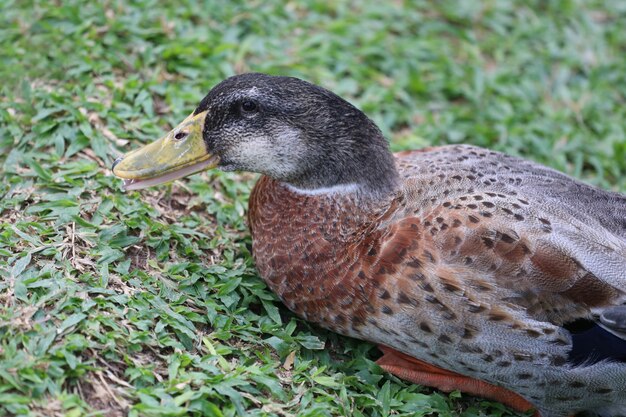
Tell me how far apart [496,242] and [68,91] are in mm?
2918

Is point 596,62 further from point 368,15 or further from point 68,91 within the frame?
point 68,91

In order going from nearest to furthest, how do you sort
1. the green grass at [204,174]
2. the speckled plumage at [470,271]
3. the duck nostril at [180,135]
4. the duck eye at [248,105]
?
the green grass at [204,174], the speckled plumage at [470,271], the duck eye at [248,105], the duck nostril at [180,135]

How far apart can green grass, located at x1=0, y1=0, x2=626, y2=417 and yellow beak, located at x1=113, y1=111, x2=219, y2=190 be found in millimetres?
331

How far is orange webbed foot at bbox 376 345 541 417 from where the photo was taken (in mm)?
4285

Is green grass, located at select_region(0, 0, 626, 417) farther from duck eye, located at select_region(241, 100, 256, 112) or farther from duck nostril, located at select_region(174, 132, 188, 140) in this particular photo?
duck eye, located at select_region(241, 100, 256, 112)

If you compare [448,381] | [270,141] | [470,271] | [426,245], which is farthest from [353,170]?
[448,381]

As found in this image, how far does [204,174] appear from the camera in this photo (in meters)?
5.29

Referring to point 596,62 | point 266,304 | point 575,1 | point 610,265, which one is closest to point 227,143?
point 266,304

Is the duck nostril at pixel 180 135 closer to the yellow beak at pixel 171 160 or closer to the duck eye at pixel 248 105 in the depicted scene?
the yellow beak at pixel 171 160

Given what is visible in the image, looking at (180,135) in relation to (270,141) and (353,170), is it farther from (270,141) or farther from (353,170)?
(353,170)

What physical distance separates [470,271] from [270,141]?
3.95ft

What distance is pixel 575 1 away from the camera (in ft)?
24.7

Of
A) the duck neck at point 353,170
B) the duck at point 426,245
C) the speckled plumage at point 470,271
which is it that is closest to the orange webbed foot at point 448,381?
the duck at point 426,245

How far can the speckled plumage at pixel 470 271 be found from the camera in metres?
3.95
